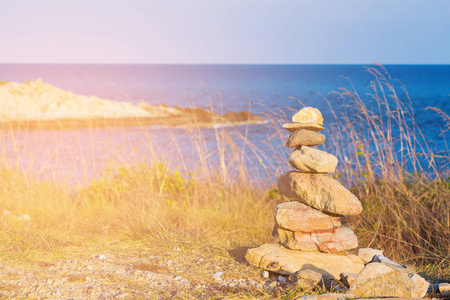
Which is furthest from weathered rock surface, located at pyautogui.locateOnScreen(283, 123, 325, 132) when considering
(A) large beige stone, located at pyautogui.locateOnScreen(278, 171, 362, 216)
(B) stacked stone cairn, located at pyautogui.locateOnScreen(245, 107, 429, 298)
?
(A) large beige stone, located at pyautogui.locateOnScreen(278, 171, 362, 216)

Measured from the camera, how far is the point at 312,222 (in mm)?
3680

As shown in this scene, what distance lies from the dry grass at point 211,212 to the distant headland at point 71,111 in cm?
1002

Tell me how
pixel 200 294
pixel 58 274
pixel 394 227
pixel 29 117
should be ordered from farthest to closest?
1. pixel 29 117
2. pixel 394 227
3. pixel 58 274
4. pixel 200 294

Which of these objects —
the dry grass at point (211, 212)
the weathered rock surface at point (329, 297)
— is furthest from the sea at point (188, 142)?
the weathered rock surface at point (329, 297)

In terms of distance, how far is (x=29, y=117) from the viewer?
52.4 ft

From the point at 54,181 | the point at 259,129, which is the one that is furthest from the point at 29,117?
the point at 54,181

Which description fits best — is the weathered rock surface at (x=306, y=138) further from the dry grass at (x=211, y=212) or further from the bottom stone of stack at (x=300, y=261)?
the dry grass at (x=211, y=212)

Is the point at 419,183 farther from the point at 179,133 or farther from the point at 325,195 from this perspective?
the point at 179,133

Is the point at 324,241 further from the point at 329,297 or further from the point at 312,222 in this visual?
the point at 329,297

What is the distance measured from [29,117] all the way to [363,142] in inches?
546

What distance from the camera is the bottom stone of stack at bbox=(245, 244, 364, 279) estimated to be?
3.53 meters

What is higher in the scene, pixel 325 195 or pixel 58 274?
pixel 325 195

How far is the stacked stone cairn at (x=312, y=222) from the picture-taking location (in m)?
3.59

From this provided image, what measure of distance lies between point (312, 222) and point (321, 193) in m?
0.26
